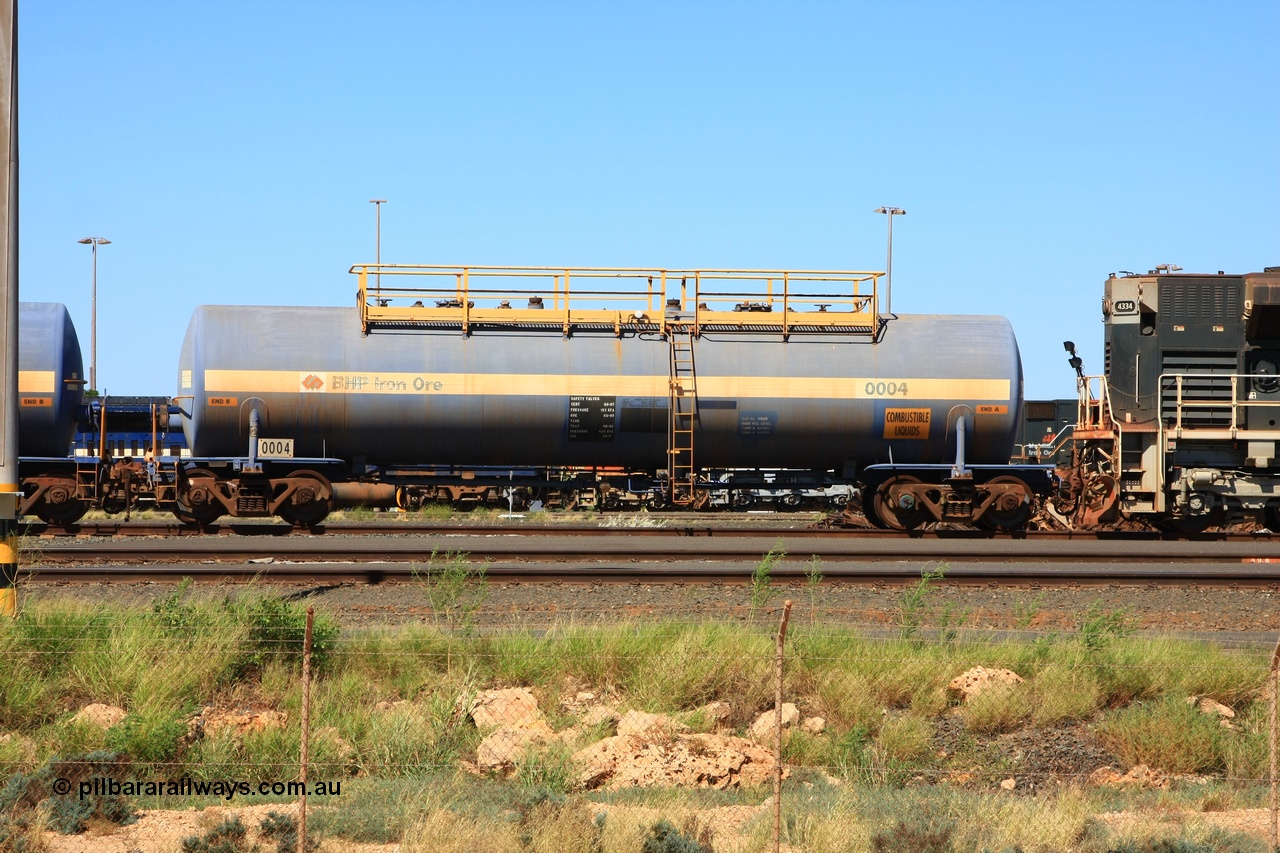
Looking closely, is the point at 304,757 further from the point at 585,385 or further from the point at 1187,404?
the point at 1187,404

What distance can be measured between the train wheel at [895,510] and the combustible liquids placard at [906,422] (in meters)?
0.83

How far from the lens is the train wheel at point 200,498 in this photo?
63.4 feet

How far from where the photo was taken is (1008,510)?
20.2m

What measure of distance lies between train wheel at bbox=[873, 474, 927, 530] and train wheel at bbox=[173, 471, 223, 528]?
1170 centimetres

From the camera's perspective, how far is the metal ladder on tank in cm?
1972

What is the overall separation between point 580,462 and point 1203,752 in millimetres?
12942

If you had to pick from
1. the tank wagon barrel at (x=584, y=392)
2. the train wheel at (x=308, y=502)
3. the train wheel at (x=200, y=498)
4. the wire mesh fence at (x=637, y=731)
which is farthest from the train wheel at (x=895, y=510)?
the train wheel at (x=200, y=498)

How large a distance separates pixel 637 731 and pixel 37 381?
52.6ft

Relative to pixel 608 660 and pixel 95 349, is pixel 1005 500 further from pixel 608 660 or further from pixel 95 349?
pixel 95 349

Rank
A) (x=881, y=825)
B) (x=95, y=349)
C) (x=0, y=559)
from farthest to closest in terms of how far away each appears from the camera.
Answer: (x=95, y=349)
(x=0, y=559)
(x=881, y=825)

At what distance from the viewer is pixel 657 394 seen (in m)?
19.7

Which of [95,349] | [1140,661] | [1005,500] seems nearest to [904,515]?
[1005,500]

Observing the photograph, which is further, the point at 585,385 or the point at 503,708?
the point at 585,385

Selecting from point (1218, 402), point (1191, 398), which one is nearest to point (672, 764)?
point (1191, 398)
